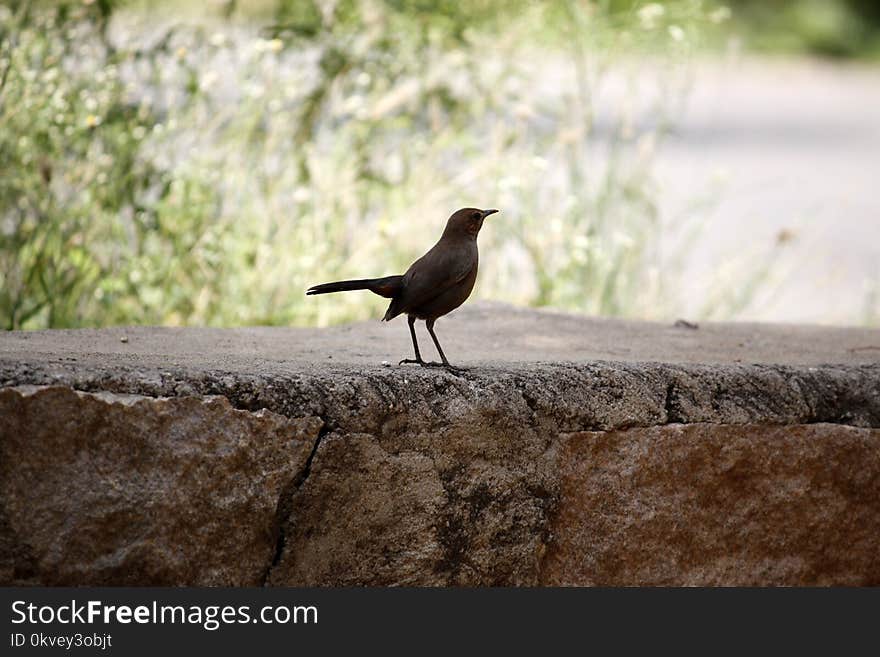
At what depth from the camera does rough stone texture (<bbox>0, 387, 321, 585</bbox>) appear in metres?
2.46

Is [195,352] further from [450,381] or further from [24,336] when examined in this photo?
[450,381]

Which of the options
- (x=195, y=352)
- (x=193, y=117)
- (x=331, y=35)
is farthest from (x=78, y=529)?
(x=331, y=35)

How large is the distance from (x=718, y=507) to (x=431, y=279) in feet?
2.98

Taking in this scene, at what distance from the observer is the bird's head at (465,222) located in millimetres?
2994

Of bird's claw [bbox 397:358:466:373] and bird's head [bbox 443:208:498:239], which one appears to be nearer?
bird's claw [bbox 397:358:466:373]

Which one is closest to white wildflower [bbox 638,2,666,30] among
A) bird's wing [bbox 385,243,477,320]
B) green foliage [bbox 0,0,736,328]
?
green foliage [bbox 0,0,736,328]

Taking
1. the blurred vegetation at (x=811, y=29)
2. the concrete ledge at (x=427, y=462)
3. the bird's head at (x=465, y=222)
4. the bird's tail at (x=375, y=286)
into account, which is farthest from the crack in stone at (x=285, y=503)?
the blurred vegetation at (x=811, y=29)

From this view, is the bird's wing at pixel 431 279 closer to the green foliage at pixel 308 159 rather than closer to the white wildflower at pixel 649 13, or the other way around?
the green foliage at pixel 308 159

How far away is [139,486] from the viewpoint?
2.52 meters

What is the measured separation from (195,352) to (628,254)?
2.90m

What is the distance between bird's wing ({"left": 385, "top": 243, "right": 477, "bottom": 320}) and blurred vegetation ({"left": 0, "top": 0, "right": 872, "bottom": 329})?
1.70 metres

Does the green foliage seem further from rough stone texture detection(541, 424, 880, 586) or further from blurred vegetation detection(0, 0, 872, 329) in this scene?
rough stone texture detection(541, 424, 880, 586)

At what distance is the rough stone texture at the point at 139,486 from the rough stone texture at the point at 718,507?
729mm

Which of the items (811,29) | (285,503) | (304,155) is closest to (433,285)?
(285,503)
